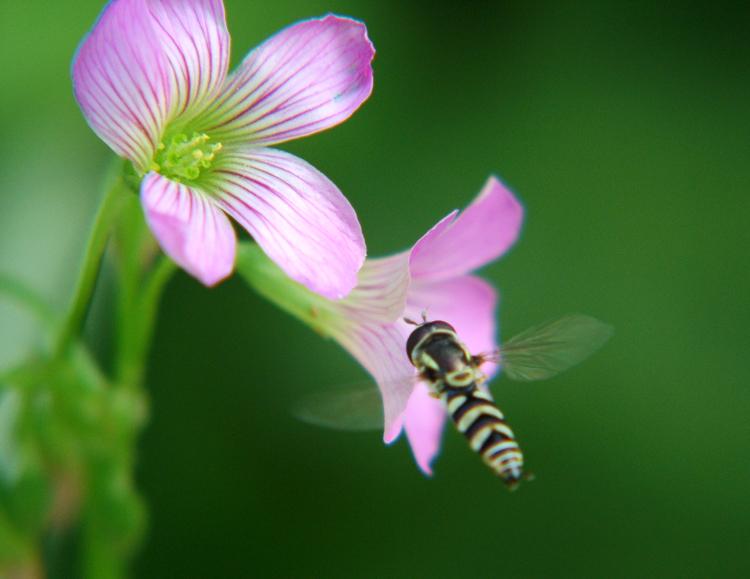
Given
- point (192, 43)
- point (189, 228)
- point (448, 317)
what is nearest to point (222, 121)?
point (192, 43)

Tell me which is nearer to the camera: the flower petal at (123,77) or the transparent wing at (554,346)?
the flower petal at (123,77)

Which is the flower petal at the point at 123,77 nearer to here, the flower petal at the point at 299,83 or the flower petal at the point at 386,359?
the flower petal at the point at 299,83

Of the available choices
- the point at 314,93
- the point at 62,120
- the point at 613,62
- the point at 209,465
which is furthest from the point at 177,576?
the point at 613,62

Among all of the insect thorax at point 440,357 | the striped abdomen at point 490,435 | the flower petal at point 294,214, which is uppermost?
the flower petal at point 294,214

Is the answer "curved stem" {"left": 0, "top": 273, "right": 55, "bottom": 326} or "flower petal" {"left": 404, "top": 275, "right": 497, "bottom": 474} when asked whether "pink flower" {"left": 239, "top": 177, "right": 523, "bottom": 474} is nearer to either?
"flower petal" {"left": 404, "top": 275, "right": 497, "bottom": 474}

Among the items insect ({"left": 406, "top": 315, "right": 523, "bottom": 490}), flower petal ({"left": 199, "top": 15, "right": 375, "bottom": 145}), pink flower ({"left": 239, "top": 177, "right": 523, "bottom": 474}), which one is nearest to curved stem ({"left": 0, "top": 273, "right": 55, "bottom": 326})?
pink flower ({"left": 239, "top": 177, "right": 523, "bottom": 474})

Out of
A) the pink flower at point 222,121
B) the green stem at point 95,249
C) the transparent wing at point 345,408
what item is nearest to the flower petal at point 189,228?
the pink flower at point 222,121

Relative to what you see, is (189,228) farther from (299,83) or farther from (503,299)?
(503,299)
